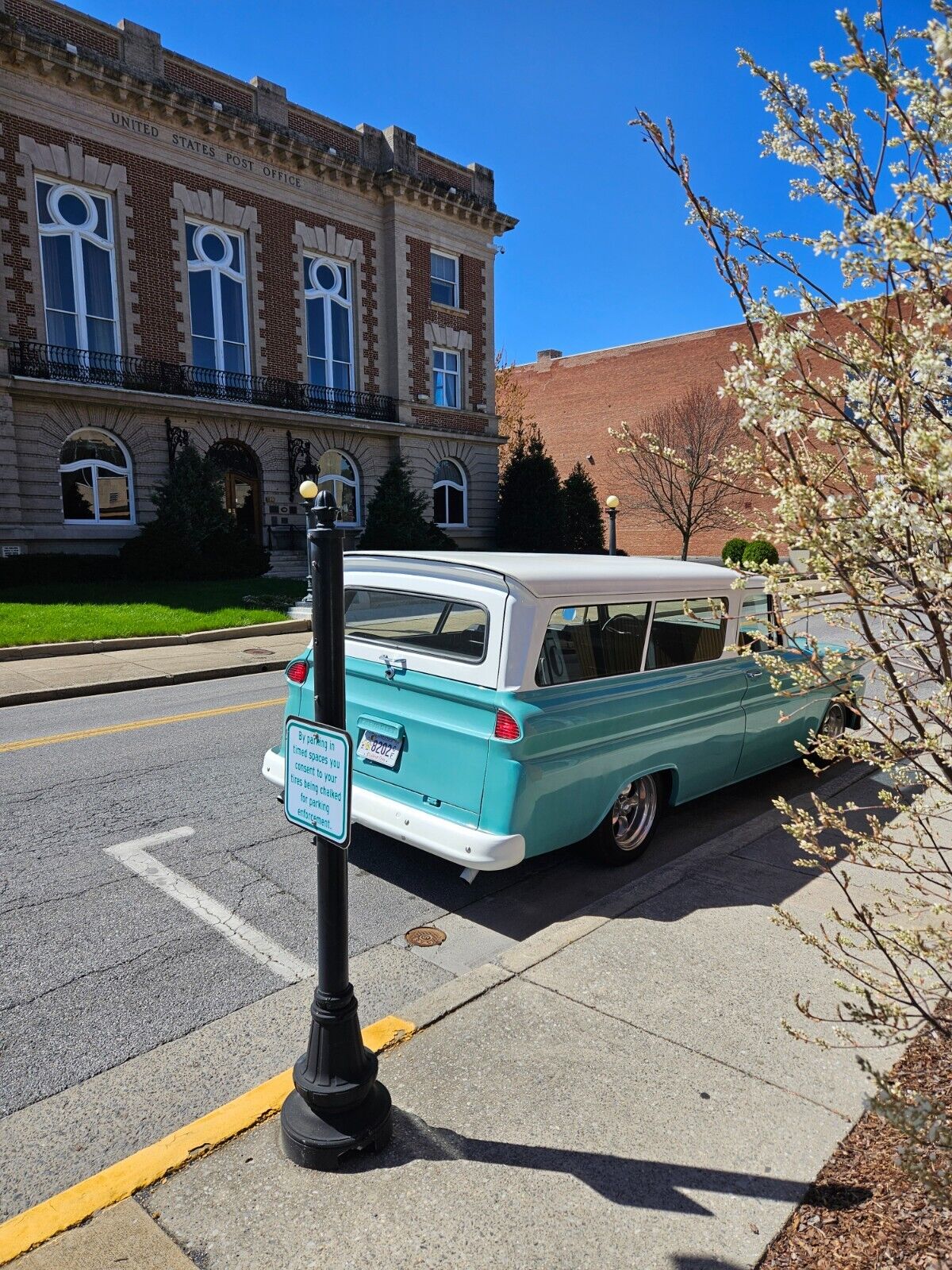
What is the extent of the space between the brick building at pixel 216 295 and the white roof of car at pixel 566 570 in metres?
19.3

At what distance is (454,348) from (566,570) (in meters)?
29.0

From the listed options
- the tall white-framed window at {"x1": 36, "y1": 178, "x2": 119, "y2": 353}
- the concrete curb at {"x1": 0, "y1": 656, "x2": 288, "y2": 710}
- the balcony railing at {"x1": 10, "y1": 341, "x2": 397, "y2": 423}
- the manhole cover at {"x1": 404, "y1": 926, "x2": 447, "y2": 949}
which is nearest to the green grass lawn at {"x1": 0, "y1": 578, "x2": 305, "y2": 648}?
the concrete curb at {"x1": 0, "y1": 656, "x2": 288, "y2": 710}

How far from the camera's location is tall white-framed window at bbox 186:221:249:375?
990 inches

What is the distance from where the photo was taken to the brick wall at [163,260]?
21.4 metres

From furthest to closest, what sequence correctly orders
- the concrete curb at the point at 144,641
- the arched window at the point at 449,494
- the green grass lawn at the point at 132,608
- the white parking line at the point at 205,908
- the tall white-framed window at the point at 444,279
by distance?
the arched window at the point at 449,494, the tall white-framed window at the point at 444,279, the green grass lawn at the point at 132,608, the concrete curb at the point at 144,641, the white parking line at the point at 205,908

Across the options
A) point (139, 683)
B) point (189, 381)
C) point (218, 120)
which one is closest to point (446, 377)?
point (189, 381)

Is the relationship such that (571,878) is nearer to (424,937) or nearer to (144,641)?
(424,937)

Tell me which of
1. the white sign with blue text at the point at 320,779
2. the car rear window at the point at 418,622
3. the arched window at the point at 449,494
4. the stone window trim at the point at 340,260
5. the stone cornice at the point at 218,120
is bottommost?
the white sign with blue text at the point at 320,779

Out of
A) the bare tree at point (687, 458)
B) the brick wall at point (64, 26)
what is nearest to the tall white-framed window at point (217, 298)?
the brick wall at point (64, 26)

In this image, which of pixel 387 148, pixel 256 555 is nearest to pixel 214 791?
pixel 256 555

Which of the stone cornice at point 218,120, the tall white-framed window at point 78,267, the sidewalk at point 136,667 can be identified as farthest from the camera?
the tall white-framed window at point 78,267

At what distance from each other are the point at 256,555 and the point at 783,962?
21.6 metres

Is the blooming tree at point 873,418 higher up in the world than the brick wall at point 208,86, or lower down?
lower down

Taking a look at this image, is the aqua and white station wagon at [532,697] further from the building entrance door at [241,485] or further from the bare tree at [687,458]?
the bare tree at [687,458]
